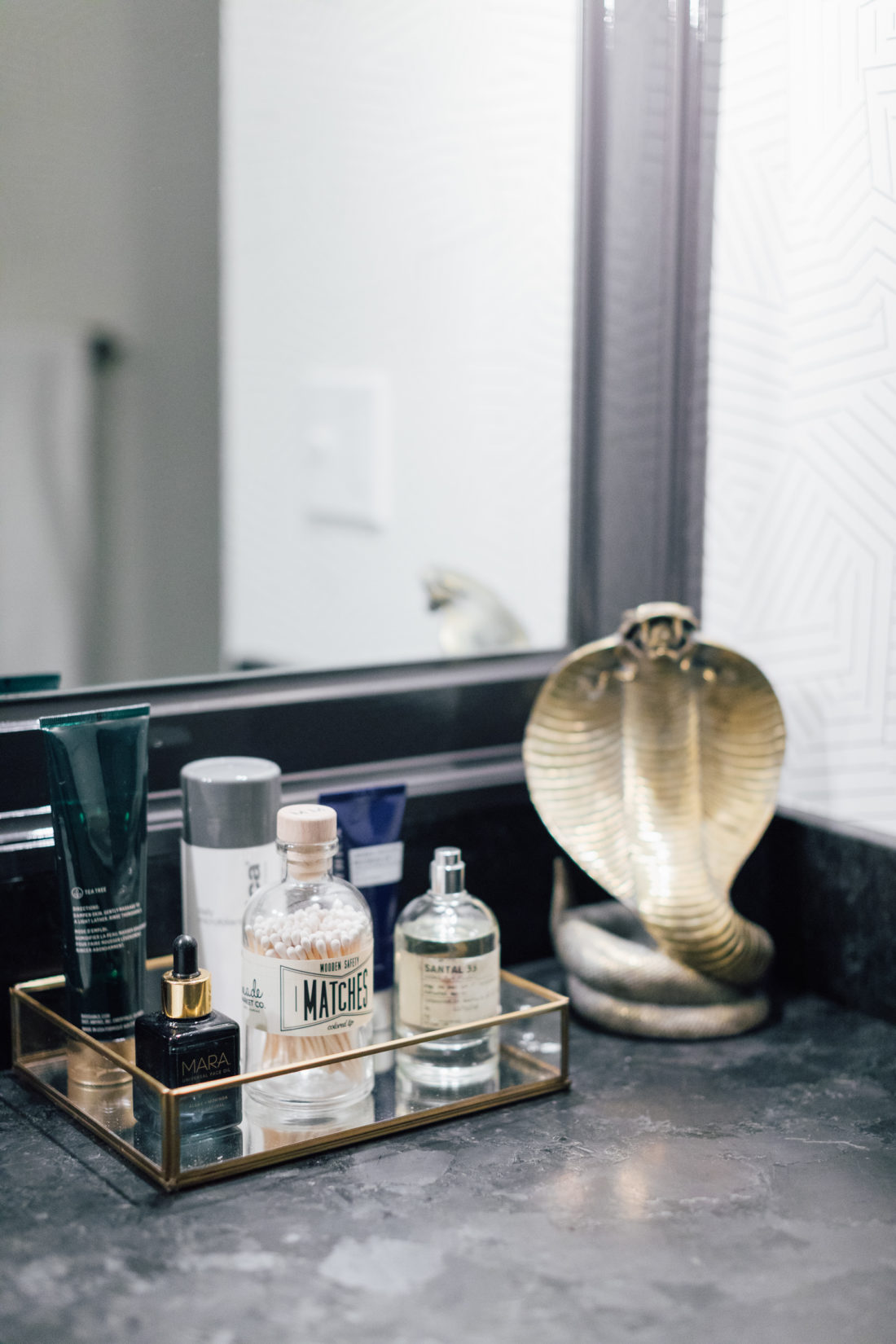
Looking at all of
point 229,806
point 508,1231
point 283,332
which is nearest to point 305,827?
point 229,806

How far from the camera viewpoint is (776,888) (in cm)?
96

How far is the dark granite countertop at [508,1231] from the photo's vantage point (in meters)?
0.55

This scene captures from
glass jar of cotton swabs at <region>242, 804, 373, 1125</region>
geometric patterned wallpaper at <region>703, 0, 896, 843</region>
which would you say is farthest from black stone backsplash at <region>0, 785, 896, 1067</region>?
glass jar of cotton swabs at <region>242, 804, 373, 1125</region>

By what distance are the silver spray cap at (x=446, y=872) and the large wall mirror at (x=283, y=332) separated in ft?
0.65

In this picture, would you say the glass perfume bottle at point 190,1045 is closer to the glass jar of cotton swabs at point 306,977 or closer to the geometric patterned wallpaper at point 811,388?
the glass jar of cotton swabs at point 306,977

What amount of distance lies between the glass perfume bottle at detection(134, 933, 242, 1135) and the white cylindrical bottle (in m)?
0.05

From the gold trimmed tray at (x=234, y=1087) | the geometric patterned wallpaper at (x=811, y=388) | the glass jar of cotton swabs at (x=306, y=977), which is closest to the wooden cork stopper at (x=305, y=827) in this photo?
the glass jar of cotton swabs at (x=306, y=977)

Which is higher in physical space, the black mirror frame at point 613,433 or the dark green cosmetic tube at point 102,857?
the black mirror frame at point 613,433

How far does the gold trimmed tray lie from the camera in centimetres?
66

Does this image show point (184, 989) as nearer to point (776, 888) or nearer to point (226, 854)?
point (226, 854)

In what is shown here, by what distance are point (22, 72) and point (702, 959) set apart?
650mm

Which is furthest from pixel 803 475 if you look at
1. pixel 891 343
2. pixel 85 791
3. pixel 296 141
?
pixel 85 791

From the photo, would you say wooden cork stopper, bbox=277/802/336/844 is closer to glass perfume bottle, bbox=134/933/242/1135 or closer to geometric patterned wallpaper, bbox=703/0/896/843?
glass perfume bottle, bbox=134/933/242/1135

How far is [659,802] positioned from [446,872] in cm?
18
